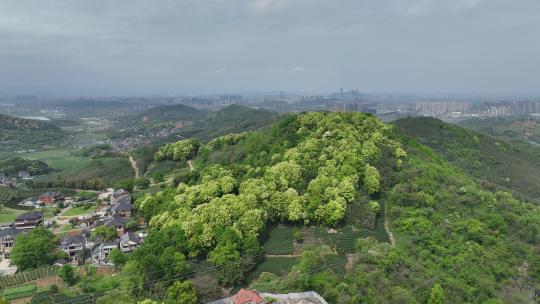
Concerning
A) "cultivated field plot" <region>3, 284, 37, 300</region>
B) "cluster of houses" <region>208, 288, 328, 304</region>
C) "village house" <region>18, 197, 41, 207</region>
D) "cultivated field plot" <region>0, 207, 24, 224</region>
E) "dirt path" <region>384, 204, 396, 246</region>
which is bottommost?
"cultivated field plot" <region>3, 284, 37, 300</region>

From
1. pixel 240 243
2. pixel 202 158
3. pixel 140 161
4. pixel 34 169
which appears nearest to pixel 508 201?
pixel 240 243

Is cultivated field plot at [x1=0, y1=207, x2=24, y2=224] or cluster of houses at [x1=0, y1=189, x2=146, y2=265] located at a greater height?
cluster of houses at [x1=0, y1=189, x2=146, y2=265]

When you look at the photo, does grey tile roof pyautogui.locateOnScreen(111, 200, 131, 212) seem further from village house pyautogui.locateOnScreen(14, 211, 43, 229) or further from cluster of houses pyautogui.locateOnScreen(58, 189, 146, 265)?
village house pyautogui.locateOnScreen(14, 211, 43, 229)

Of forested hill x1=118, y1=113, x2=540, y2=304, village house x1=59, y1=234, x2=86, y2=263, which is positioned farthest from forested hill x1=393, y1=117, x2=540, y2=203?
village house x1=59, y1=234, x2=86, y2=263

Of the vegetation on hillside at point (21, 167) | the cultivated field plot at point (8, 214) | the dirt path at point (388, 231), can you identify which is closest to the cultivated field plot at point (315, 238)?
the dirt path at point (388, 231)

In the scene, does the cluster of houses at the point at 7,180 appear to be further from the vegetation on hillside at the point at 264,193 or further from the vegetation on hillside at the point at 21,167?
the vegetation on hillside at the point at 264,193

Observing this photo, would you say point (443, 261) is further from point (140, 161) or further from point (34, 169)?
point (34, 169)
